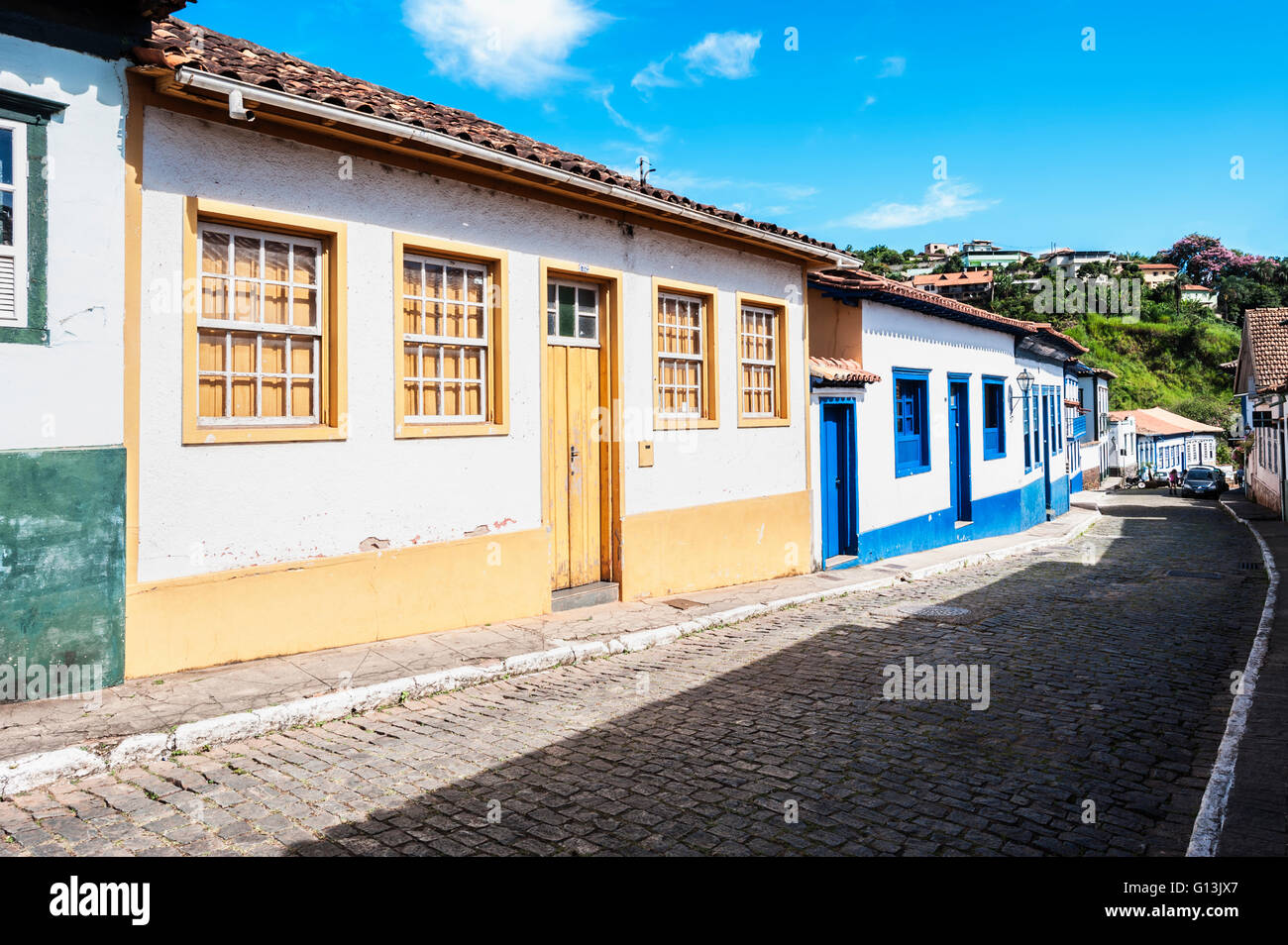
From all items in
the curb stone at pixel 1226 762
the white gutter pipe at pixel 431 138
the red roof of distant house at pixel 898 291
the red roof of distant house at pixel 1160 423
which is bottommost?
the curb stone at pixel 1226 762

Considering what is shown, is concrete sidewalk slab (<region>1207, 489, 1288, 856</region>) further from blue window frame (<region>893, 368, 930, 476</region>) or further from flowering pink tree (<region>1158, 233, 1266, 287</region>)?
flowering pink tree (<region>1158, 233, 1266, 287</region>)

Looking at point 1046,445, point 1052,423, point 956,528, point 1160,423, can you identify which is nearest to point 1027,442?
point 1046,445

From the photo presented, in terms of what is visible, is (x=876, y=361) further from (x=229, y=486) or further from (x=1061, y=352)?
(x=1061, y=352)

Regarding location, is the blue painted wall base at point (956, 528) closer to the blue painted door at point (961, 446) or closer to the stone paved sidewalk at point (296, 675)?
the blue painted door at point (961, 446)

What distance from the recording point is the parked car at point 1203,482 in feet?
117

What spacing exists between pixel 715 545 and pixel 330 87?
6118 millimetres

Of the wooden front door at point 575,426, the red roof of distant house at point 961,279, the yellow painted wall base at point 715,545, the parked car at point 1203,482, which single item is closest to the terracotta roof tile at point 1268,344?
the parked car at point 1203,482

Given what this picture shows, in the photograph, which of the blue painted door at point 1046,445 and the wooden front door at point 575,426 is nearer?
the wooden front door at point 575,426

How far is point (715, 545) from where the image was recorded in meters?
9.90

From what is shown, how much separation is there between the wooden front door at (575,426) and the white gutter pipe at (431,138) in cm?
104

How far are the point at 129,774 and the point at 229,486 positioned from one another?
7.01 ft

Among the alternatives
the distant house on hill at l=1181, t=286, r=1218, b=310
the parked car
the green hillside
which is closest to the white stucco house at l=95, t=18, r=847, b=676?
the parked car

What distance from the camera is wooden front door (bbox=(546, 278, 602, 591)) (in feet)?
27.1
